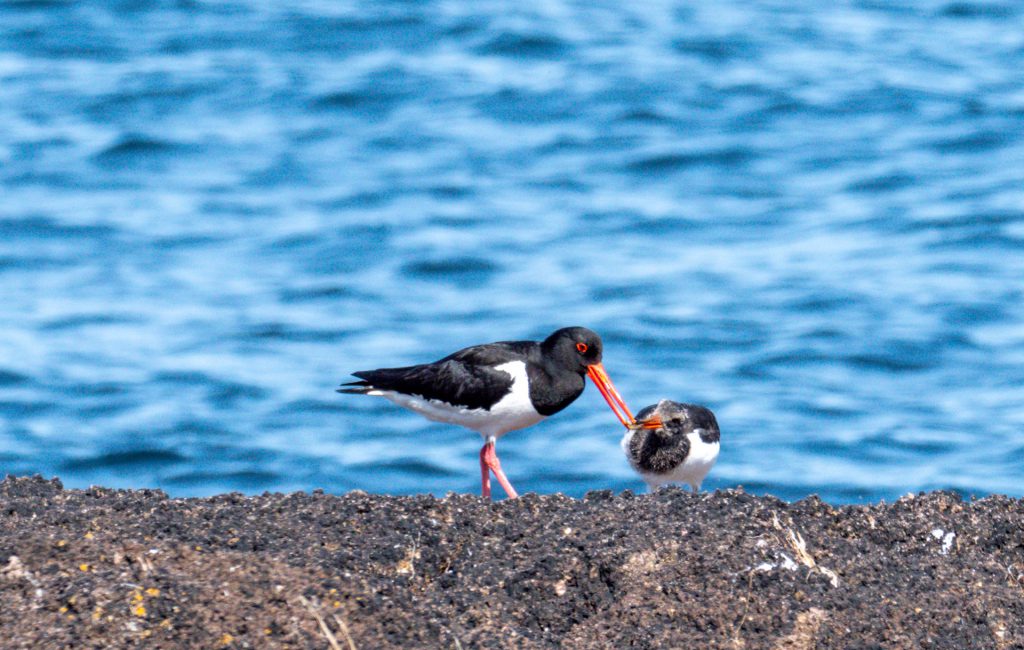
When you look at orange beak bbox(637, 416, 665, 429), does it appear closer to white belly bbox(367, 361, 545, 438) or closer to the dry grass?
white belly bbox(367, 361, 545, 438)

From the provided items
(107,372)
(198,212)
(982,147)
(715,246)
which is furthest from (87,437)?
(982,147)

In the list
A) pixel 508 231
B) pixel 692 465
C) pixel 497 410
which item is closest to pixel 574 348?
pixel 497 410

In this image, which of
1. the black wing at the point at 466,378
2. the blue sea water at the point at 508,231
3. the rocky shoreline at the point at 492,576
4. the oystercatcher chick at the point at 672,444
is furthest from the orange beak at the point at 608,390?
the blue sea water at the point at 508,231

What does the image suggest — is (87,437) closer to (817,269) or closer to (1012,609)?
(817,269)

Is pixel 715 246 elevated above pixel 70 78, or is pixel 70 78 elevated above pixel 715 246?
pixel 70 78

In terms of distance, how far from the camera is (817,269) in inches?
786

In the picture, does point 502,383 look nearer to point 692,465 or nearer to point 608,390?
point 608,390

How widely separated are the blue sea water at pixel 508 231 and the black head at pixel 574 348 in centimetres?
568

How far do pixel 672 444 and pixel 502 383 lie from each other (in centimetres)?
115

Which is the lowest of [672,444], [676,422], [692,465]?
[692,465]

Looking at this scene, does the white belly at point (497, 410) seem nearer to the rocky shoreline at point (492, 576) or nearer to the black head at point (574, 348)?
the black head at point (574, 348)

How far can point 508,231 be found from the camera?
69.1 ft

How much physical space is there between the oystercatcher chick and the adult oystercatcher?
0.18 m

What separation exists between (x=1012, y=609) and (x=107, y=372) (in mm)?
15053
